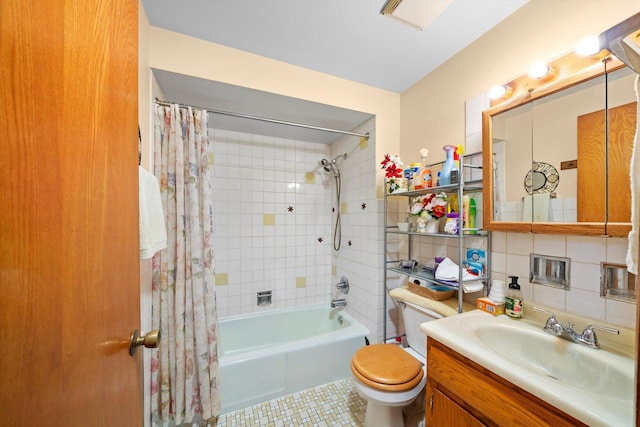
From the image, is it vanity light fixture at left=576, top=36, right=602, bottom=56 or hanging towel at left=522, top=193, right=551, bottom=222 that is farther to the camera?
hanging towel at left=522, top=193, right=551, bottom=222

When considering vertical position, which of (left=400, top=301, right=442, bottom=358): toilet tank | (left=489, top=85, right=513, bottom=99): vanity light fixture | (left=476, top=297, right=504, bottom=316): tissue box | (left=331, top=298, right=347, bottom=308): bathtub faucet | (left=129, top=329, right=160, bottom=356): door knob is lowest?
(left=331, top=298, right=347, bottom=308): bathtub faucet

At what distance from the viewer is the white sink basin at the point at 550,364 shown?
0.62 metres

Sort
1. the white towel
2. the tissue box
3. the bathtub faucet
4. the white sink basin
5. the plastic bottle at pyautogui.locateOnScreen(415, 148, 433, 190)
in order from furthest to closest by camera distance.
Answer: the bathtub faucet
the plastic bottle at pyautogui.locateOnScreen(415, 148, 433, 190)
the white towel
the tissue box
the white sink basin

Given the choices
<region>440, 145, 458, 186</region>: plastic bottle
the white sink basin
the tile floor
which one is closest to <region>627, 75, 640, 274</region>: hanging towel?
the white sink basin

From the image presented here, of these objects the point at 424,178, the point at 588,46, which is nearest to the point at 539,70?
the point at 588,46

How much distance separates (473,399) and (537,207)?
88cm

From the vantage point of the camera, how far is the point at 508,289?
1.24 meters

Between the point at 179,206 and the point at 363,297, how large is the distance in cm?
161

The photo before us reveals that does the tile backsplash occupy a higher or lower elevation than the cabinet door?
higher

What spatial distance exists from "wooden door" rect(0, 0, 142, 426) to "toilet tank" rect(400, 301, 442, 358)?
142cm

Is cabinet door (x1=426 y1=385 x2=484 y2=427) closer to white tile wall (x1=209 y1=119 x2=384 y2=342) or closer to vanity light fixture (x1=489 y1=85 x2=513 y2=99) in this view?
Result: white tile wall (x1=209 y1=119 x2=384 y2=342)

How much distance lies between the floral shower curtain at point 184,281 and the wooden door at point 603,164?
187cm

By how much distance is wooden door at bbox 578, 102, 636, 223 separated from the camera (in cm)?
87

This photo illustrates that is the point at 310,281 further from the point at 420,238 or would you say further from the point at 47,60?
the point at 47,60
